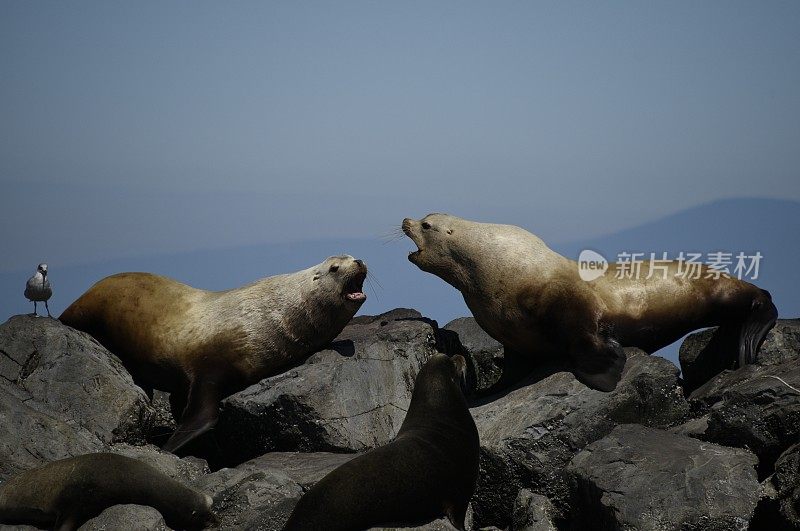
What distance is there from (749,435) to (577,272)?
2.52 m

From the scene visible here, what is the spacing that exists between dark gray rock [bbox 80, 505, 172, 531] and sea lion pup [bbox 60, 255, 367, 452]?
272 cm

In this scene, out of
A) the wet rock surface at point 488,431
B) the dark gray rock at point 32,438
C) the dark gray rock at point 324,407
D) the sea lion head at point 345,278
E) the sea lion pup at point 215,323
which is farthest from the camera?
the sea lion head at point 345,278

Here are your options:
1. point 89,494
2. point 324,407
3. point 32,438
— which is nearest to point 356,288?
point 324,407

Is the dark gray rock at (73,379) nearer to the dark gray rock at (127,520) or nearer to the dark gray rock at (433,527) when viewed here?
the dark gray rock at (127,520)

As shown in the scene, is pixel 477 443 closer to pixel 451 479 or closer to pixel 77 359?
pixel 451 479

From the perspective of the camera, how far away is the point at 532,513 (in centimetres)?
703

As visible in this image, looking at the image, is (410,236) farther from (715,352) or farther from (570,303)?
(715,352)

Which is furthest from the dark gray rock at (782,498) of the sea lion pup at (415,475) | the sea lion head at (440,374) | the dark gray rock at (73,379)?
the dark gray rock at (73,379)

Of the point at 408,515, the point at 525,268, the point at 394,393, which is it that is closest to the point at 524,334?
the point at 525,268

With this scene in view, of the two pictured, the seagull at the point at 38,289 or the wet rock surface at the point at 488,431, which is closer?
the wet rock surface at the point at 488,431

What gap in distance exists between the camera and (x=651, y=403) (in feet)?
26.5

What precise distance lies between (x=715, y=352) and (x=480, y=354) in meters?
2.20

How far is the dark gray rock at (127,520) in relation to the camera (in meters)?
6.50

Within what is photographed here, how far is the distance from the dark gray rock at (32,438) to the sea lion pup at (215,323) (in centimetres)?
157
